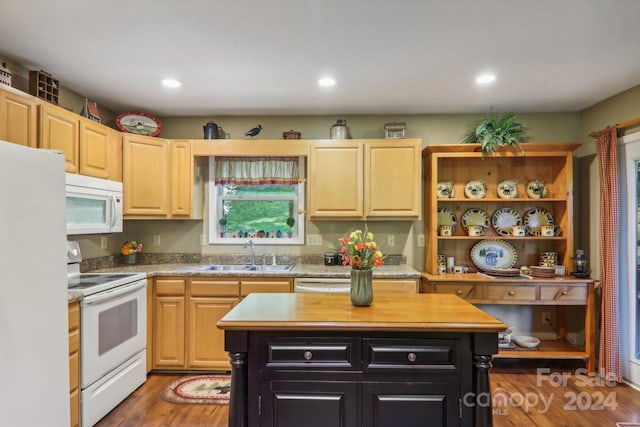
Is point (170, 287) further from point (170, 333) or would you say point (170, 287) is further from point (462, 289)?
point (462, 289)

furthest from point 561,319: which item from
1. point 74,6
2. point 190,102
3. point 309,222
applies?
point 74,6

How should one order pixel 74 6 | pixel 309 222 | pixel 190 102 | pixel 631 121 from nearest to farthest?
1. pixel 74 6
2. pixel 631 121
3. pixel 190 102
4. pixel 309 222

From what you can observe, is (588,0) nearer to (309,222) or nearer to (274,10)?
(274,10)

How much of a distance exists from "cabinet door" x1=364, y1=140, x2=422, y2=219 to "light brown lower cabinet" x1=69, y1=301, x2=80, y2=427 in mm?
2422

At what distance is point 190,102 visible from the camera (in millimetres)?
3357

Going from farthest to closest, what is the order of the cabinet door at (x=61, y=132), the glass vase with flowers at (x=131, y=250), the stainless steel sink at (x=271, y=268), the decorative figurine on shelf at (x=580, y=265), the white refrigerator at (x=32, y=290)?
the glass vase with flowers at (x=131, y=250) → the stainless steel sink at (x=271, y=268) → the decorative figurine on shelf at (x=580, y=265) → the cabinet door at (x=61, y=132) → the white refrigerator at (x=32, y=290)

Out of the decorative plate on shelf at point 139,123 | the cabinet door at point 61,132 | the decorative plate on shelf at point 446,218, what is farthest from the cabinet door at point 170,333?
the decorative plate on shelf at point 446,218

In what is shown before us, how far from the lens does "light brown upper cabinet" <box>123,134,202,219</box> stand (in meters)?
3.30

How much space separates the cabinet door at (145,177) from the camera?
3.29 m

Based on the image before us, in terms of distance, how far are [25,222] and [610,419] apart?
3818 mm

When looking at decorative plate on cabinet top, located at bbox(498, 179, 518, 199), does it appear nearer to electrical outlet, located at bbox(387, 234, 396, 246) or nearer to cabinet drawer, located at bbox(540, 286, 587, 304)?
cabinet drawer, located at bbox(540, 286, 587, 304)

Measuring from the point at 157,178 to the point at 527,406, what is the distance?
3.67m

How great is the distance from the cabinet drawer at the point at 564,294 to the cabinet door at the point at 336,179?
178 centimetres

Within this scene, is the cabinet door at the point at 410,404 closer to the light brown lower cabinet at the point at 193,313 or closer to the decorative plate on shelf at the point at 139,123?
the light brown lower cabinet at the point at 193,313
